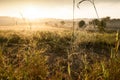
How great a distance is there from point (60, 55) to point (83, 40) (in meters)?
2.32

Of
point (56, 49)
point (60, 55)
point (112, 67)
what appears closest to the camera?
point (112, 67)

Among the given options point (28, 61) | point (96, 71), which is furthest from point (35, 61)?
point (96, 71)

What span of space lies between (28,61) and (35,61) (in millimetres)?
137

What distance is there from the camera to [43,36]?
30.6 feet

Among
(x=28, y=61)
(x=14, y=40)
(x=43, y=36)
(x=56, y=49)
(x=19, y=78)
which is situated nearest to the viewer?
(x=19, y=78)

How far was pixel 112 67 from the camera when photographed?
233cm

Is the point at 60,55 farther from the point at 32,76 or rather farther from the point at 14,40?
the point at 32,76

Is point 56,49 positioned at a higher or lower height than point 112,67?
lower

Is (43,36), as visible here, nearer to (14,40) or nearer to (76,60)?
(14,40)

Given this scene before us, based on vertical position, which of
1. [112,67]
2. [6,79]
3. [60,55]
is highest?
[112,67]

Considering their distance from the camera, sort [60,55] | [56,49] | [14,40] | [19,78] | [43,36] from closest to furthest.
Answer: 1. [19,78]
2. [60,55]
3. [56,49]
4. [14,40]
5. [43,36]

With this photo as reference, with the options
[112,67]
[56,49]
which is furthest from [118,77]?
[56,49]

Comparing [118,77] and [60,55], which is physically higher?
[118,77]

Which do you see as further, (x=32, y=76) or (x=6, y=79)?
(x=32, y=76)
